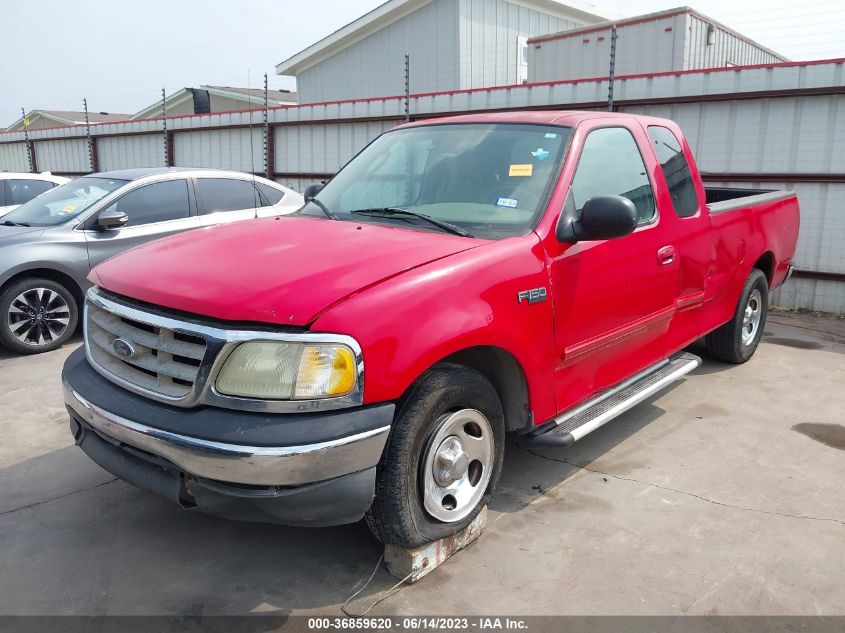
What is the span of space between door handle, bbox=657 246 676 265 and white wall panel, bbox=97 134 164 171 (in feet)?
48.1

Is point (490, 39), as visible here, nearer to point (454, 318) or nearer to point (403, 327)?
point (454, 318)

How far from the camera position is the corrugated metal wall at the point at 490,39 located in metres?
19.1

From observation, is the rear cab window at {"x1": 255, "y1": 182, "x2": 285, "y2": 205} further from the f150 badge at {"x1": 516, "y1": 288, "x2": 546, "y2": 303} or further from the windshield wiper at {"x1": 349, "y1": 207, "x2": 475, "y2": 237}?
the f150 badge at {"x1": 516, "y1": 288, "x2": 546, "y2": 303}

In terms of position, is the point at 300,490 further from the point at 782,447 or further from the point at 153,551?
the point at 782,447

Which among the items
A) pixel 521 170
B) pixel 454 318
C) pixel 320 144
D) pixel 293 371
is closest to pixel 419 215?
pixel 521 170

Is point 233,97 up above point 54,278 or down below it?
above

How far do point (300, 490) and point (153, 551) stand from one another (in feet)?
3.82

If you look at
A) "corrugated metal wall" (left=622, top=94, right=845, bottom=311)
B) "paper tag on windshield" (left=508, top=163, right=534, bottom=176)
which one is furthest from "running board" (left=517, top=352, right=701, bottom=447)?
"corrugated metal wall" (left=622, top=94, right=845, bottom=311)

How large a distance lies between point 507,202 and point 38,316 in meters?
4.99

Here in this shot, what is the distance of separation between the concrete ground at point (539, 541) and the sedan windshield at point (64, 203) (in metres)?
2.83

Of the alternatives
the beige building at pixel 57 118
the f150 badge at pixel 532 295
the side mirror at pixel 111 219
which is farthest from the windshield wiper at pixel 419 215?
the beige building at pixel 57 118

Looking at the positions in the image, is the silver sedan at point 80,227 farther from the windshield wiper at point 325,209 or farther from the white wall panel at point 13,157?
the white wall panel at point 13,157

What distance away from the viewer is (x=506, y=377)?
330 centimetres

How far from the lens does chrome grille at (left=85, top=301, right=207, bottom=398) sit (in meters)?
2.65
